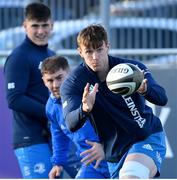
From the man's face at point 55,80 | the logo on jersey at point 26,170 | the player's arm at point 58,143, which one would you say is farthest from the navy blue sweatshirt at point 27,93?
the man's face at point 55,80

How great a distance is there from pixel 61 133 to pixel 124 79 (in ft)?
6.72

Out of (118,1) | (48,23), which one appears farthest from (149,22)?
(48,23)

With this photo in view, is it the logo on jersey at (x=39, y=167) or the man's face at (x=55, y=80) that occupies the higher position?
the man's face at (x=55, y=80)

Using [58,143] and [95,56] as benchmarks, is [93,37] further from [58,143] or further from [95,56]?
[58,143]

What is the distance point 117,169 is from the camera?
793cm

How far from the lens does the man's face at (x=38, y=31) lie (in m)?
9.64

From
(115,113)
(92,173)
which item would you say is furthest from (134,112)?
(92,173)

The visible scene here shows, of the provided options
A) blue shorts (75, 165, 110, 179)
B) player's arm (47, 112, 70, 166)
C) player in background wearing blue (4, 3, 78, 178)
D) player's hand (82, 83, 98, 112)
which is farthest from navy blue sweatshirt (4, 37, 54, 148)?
player's hand (82, 83, 98, 112)

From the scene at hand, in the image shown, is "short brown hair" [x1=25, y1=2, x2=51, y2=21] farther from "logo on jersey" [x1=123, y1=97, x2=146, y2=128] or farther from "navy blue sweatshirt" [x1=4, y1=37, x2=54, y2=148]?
"logo on jersey" [x1=123, y1=97, x2=146, y2=128]

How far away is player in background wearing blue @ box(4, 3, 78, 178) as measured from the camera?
948 centimetres

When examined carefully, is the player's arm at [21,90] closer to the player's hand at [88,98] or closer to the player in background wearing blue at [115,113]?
the player in background wearing blue at [115,113]

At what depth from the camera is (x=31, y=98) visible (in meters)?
9.58

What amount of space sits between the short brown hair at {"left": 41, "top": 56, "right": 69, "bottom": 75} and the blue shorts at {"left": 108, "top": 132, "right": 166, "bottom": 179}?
1.27 m

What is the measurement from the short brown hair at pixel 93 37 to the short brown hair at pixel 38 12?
2.13 m
